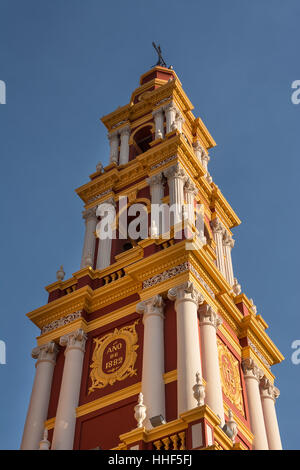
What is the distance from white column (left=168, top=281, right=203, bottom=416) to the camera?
66.3 ft

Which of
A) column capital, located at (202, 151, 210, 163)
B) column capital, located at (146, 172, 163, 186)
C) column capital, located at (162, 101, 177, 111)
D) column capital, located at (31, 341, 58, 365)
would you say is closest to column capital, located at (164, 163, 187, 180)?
column capital, located at (146, 172, 163, 186)

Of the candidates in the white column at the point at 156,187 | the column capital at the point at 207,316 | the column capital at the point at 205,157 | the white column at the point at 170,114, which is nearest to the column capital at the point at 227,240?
the white column at the point at 156,187

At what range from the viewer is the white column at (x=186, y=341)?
20.2 metres

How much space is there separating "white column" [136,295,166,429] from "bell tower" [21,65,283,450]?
4cm

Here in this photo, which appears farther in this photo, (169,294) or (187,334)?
(169,294)

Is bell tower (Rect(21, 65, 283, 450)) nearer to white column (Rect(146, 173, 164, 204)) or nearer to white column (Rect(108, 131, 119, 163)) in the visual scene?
white column (Rect(146, 173, 164, 204))

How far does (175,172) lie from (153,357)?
9.94 metres

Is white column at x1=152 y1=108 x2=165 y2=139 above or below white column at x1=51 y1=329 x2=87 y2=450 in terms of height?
above

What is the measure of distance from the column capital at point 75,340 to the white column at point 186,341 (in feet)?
11.7

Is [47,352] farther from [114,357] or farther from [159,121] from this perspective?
[159,121]

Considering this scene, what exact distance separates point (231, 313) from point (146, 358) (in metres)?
4.94

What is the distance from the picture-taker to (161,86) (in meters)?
37.7
